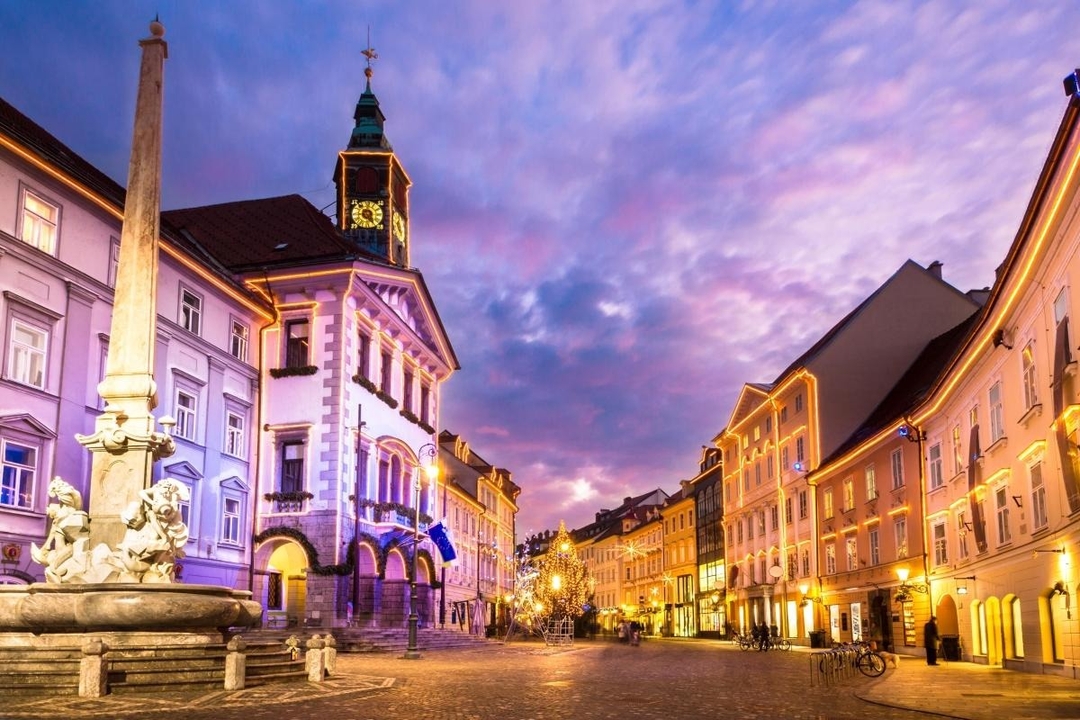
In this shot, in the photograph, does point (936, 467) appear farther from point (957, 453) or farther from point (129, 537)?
point (129, 537)

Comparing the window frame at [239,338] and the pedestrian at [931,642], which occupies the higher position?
the window frame at [239,338]

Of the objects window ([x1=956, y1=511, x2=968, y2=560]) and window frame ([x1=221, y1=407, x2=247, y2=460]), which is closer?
window ([x1=956, y1=511, x2=968, y2=560])

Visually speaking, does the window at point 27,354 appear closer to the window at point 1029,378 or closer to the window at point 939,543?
the window at point 1029,378

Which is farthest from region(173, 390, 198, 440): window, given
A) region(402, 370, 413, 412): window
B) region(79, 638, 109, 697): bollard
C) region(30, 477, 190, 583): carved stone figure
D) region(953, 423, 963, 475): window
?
region(953, 423, 963, 475): window

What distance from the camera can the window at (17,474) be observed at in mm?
25828

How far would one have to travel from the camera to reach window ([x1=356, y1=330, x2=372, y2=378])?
43.3 meters

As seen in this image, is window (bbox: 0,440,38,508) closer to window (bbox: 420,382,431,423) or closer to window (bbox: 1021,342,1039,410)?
window (bbox: 1021,342,1039,410)

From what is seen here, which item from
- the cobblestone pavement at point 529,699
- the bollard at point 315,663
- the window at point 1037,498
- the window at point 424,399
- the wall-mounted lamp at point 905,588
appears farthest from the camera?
the window at point 424,399

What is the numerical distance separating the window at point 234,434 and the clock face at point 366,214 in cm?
1554

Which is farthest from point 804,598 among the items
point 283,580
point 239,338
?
point 239,338

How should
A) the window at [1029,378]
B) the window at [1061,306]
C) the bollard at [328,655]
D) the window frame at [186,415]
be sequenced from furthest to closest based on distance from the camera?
the window frame at [186,415] < the window at [1029,378] < the window at [1061,306] < the bollard at [328,655]

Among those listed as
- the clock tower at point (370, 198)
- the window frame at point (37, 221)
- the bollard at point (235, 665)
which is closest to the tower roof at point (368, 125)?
the clock tower at point (370, 198)

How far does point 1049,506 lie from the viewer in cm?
2394

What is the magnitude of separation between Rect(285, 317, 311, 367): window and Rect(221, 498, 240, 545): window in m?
6.11
